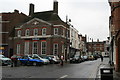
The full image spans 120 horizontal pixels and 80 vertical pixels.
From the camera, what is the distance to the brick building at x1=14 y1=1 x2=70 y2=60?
46375mm

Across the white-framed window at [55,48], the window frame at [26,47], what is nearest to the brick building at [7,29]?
the window frame at [26,47]

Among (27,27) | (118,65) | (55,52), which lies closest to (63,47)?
(55,52)

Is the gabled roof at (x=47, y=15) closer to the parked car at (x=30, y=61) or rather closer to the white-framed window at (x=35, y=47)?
the white-framed window at (x=35, y=47)

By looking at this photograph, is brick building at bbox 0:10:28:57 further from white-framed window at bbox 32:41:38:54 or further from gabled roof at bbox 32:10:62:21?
white-framed window at bbox 32:41:38:54

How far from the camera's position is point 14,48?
51094 millimetres

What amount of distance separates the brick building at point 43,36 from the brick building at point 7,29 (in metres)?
2.27

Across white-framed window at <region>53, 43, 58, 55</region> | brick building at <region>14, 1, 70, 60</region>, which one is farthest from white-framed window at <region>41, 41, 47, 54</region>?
white-framed window at <region>53, 43, 58, 55</region>

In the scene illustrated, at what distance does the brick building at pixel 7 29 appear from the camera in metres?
52.1

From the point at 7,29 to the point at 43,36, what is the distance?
11741 millimetres

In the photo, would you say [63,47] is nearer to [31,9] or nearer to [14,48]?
[14,48]

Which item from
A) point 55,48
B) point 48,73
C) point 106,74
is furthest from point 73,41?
point 106,74

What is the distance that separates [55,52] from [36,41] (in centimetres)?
539

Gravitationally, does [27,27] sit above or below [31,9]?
below

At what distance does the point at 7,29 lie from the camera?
2105 inches
